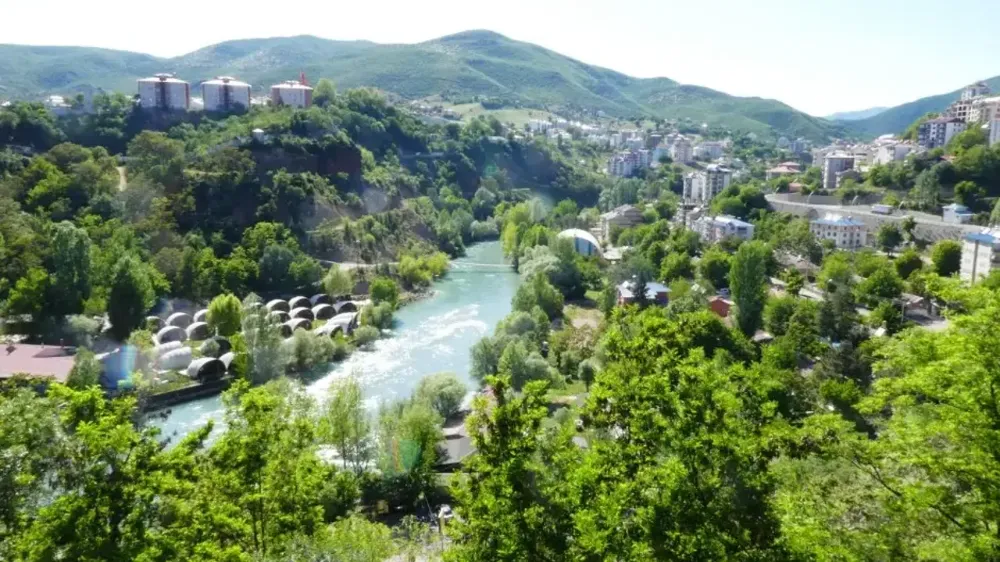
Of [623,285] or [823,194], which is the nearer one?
[623,285]

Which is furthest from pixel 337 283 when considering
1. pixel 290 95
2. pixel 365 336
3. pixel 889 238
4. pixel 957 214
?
pixel 957 214

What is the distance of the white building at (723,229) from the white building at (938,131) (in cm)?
1321

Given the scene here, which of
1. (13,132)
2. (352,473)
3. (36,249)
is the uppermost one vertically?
(13,132)

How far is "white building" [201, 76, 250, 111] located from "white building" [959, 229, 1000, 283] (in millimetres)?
29502

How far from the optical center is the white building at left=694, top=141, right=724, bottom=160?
5959 cm

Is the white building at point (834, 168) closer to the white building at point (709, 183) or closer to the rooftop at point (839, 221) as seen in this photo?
the white building at point (709, 183)

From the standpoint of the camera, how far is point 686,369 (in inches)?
153

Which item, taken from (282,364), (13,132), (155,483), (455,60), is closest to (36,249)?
(282,364)

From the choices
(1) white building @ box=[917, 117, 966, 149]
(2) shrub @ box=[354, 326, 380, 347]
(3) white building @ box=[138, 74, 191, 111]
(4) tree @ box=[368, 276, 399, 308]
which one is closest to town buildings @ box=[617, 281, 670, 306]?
(4) tree @ box=[368, 276, 399, 308]

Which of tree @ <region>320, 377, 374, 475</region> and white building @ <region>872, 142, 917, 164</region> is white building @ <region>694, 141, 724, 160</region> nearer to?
white building @ <region>872, 142, 917, 164</region>

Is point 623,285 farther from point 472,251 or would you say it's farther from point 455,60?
point 455,60

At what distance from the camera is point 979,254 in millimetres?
17781

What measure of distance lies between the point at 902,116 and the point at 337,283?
123m

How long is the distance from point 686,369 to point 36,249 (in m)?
18.7
